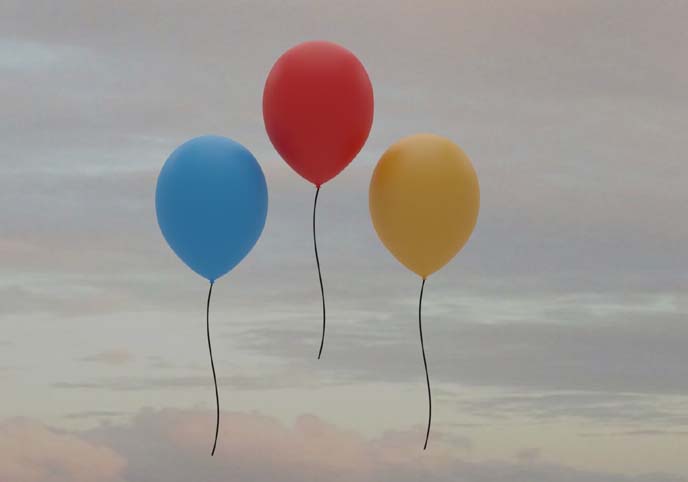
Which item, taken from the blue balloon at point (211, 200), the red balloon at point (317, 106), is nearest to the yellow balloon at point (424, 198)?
the red balloon at point (317, 106)

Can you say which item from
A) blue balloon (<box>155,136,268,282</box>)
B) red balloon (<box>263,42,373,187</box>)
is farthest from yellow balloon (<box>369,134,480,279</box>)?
blue balloon (<box>155,136,268,282</box>)

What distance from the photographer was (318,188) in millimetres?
8336

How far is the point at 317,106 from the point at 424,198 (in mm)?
759

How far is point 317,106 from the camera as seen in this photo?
316 inches

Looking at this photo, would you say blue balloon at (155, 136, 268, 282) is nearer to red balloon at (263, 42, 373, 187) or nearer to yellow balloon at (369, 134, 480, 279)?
red balloon at (263, 42, 373, 187)

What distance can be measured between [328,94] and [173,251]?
128 cm

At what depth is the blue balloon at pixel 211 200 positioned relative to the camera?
8.10 meters

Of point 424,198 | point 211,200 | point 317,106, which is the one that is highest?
point 317,106

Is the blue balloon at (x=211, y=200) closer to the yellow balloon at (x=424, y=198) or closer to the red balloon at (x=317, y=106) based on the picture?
the red balloon at (x=317, y=106)

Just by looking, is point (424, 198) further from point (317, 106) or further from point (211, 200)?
point (211, 200)

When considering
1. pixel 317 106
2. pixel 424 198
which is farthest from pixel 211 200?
pixel 424 198

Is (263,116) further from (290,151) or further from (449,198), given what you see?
(449,198)

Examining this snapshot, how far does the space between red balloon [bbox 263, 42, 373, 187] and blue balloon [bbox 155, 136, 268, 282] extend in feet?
0.88

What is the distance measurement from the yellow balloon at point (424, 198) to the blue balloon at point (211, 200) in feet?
2.22
